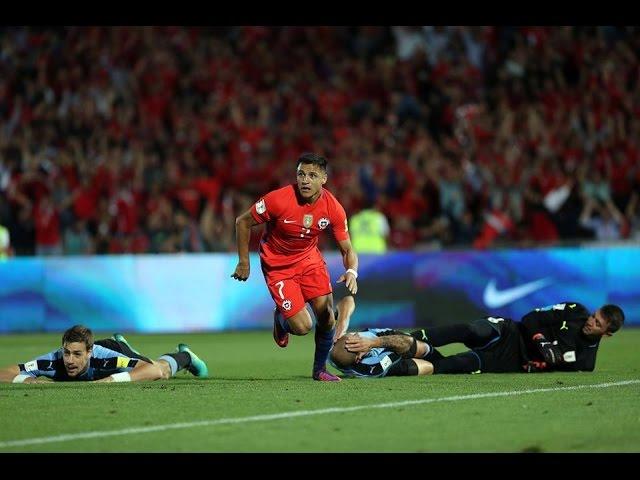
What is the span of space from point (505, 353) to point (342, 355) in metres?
1.64

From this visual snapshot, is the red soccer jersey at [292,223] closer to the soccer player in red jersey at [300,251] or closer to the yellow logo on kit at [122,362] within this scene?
the soccer player in red jersey at [300,251]

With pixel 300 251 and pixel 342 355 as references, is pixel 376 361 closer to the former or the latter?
pixel 342 355

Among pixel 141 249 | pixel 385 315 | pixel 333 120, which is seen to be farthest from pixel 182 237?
pixel 333 120

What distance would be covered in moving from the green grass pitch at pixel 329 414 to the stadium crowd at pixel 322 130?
8.44 m

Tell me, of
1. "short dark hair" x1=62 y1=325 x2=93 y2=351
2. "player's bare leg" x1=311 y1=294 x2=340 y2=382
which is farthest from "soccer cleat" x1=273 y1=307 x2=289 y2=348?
"short dark hair" x1=62 y1=325 x2=93 y2=351

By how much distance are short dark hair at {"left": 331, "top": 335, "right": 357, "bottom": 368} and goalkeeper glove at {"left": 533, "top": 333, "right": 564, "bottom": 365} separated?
5.88ft

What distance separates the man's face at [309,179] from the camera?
1082cm

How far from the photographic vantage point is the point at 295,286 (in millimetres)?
11383

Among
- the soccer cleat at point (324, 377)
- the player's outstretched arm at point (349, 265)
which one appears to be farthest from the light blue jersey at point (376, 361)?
the player's outstretched arm at point (349, 265)

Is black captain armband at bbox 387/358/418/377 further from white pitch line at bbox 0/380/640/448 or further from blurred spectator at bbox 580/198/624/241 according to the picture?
blurred spectator at bbox 580/198/624/241

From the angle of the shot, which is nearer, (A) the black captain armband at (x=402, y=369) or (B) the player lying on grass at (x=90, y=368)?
(B) the player lying on grass at (x=90, y=368)

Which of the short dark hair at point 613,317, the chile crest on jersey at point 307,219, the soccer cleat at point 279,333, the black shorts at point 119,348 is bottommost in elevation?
the black shorts at point 119,348

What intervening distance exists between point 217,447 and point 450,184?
14.2 meters

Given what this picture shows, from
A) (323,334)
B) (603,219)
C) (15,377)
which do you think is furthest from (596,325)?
(603,219)
